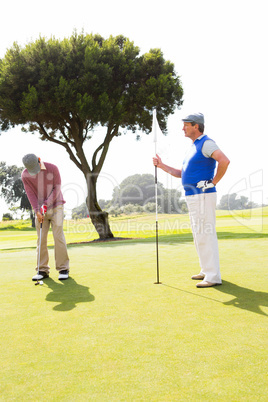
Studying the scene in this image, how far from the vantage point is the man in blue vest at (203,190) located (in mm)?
4670

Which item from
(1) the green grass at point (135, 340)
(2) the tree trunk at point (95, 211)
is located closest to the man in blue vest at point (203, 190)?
(1) the green grass at point (135, 340)

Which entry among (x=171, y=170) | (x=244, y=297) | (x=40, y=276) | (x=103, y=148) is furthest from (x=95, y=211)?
(x=244, y=297)

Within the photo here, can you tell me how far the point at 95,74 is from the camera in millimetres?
17781

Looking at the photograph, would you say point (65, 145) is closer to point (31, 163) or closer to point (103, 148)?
point (103, 148)

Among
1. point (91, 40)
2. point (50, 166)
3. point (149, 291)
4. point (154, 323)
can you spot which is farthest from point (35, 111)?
point (154, 323)

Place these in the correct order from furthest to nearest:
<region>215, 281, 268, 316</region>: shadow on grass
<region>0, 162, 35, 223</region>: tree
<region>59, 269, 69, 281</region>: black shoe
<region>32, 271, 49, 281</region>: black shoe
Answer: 1. <region>0, 162, 35, 223</region>: tree
2. <region>59, 269, 69, 281</region>: black shoe
3. <region>32, 271, 49, 281</region>: black shoe
4. <region>215, 281, 268, 316</region>: shadow on grass

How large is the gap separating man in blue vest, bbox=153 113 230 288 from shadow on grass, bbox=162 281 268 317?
26cm

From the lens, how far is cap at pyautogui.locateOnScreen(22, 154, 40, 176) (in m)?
5.48

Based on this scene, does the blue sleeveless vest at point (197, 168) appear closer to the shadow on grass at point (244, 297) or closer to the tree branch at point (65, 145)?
the shadow on grass at point (244, 297)

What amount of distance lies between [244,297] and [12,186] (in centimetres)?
5025

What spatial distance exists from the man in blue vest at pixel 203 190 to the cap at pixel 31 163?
2292 millimetres

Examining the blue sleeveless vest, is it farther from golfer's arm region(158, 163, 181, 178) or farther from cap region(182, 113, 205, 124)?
golfer's arm region(158, 163, 181, 178)

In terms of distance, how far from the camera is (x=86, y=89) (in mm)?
18188


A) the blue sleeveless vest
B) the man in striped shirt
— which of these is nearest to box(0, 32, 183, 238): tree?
the man in striped shirt
